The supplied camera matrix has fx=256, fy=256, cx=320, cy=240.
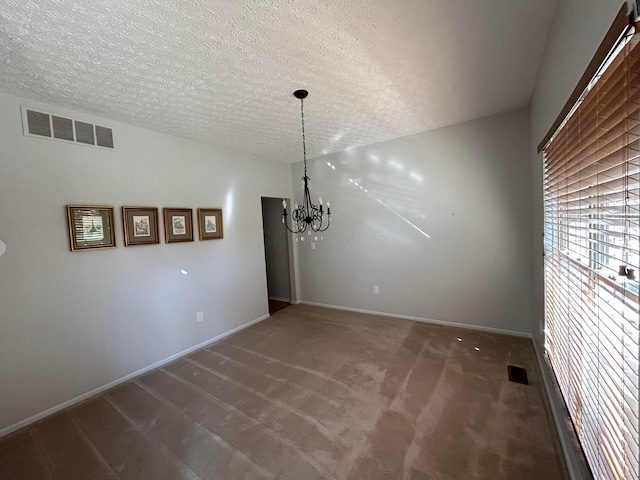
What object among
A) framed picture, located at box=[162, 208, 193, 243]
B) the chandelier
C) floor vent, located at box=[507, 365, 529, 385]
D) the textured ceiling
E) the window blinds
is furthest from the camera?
the chandelier

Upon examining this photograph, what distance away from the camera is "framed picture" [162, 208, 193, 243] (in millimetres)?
2926

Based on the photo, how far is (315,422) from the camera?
6.19 ft

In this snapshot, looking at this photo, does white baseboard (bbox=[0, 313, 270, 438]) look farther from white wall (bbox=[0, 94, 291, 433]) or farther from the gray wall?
the gray wall

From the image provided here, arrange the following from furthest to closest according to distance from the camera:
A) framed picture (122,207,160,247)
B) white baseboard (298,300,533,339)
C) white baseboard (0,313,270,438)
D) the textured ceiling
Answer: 1. white baseboard (298,300,533,339)
2. framed picture (122,207,160,247)
3. white baseboard (0,313,270,438)
4. the textured ceiling

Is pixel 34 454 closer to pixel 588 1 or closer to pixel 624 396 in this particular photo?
pixel 624 396

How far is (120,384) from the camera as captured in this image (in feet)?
8.21

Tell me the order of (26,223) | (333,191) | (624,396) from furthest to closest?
(333,191) < (26,223) < (624,396)

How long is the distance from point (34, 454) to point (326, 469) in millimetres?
1988

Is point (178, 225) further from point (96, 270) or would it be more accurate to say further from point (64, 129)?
point (64, 129)

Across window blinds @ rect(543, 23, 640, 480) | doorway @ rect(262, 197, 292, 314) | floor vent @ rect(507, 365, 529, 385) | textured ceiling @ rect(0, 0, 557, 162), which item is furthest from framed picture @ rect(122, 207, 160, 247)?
floor vent @ rect(507, 365, 529, 385)

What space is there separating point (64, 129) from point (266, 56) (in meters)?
1.96

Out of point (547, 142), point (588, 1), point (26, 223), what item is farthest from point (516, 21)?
point (26, 223)

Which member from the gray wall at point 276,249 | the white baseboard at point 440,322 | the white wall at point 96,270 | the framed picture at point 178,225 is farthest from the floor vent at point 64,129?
the white baseboard at point 440,322

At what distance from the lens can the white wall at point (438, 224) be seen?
2967 mm
